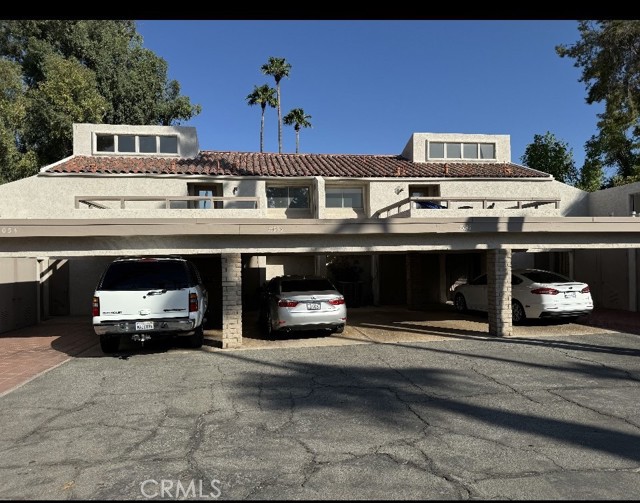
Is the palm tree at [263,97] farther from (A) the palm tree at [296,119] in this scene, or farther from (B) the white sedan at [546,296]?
(B) the white sedan at [546,296]

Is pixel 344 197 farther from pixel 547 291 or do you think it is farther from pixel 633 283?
pixel 633 283

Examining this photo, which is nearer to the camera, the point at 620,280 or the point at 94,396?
the point at 94,396

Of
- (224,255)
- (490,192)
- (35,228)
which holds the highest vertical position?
(490,192)

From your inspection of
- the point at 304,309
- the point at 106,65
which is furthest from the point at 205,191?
the point at 106,65

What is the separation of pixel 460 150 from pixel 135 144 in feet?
46.7

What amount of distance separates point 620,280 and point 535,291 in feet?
21.7

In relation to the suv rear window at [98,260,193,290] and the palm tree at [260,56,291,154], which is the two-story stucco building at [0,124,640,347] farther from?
the palm tree at [260,56,291,154]

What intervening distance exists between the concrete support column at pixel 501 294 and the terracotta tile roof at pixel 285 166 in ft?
25.4

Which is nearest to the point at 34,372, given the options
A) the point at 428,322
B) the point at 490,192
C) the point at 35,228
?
the point at 35,228

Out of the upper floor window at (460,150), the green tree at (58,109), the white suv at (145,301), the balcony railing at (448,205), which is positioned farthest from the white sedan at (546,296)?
the green tree at (58,109)

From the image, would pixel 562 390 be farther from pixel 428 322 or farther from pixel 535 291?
pixel 428 322

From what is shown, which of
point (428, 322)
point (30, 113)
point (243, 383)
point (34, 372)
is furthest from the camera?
point (30, 113)

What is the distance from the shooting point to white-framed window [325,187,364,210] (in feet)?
59.3
